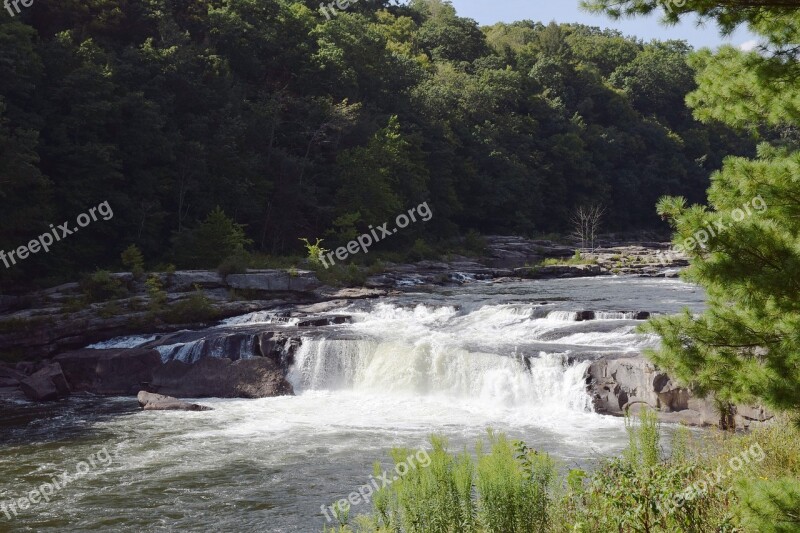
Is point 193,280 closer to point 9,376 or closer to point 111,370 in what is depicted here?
point 111,370

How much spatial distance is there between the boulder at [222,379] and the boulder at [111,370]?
59cm

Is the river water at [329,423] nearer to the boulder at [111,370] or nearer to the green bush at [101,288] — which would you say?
the boulder at [111,370]

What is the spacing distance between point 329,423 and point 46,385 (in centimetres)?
850

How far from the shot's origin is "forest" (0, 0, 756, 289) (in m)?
29.5

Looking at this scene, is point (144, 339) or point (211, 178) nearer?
point (144, 339)

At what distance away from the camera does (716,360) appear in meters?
6.49

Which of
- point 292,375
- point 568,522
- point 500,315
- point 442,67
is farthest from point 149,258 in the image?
point 442,67

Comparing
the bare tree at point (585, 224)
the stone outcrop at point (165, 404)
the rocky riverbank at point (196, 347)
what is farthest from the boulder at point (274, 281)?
the bare tree at point (585, 224)

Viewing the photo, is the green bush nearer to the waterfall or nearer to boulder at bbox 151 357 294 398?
boulder at bbox 151 357 294 398

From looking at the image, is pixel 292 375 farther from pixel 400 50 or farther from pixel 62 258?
pixel 400 50

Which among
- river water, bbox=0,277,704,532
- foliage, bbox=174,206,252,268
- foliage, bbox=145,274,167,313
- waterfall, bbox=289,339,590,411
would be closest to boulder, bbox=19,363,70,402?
river water, bbox=0,277,704,532

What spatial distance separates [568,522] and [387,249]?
121ft

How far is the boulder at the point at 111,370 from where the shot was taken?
64.6 feet

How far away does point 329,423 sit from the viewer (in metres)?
15.5
